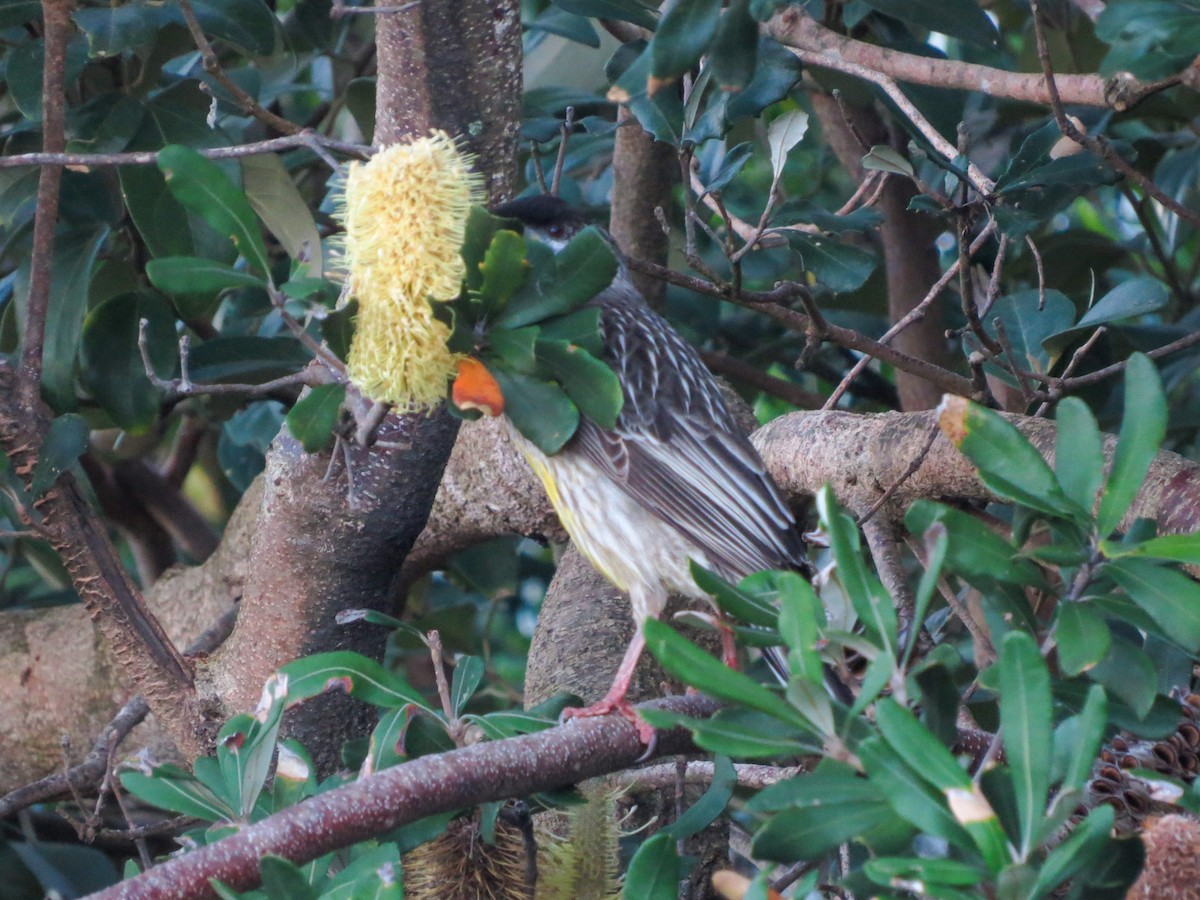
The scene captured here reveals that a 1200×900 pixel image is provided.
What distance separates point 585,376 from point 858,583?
477mm

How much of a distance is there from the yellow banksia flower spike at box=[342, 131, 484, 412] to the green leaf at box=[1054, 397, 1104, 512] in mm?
715

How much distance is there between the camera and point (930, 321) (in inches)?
149

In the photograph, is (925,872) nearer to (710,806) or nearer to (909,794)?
(909,794)

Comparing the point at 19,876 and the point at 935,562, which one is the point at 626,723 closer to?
the point at 935,562

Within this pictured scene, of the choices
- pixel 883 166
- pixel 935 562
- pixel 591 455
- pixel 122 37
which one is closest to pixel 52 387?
pixel 122 37

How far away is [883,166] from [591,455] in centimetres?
79

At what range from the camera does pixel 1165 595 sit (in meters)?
1.37

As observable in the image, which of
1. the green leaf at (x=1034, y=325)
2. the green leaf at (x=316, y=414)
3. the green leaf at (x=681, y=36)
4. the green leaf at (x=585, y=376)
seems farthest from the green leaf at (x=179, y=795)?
the green leaf at (x=1034, y=325)

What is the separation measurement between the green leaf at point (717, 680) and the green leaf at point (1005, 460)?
13.0 inches

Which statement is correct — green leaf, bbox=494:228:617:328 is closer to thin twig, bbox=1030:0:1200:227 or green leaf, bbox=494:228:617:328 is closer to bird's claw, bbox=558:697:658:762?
bird's claw, bbox=558:697:658:762

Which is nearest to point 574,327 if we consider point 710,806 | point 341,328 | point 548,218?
point 341,328

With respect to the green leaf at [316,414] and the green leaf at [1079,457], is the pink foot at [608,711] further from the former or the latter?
the green leaf at [1079,457]

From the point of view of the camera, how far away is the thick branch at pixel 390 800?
1.43m

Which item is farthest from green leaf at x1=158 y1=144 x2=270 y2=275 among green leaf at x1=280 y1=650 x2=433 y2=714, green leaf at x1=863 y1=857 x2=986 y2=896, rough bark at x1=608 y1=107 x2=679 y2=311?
rough bark at x1=608 y1=107 x2=679 y2=311
